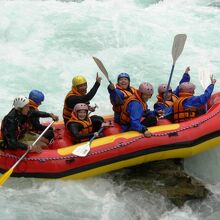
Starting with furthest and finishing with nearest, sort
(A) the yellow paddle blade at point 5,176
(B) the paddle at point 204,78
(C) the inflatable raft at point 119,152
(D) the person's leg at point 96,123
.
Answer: (B) the paddle at point 204,78 < (D) the person's leg at point 96,123 < (C) the inflatable raft at point 119,152 < (A) the yellow paddle blade at point 5,176

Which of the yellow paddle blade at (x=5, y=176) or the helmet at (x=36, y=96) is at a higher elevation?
the helmet at (x=36, y=96)

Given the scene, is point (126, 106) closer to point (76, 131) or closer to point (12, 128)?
point (76, 131)

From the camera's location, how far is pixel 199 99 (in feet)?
18.0

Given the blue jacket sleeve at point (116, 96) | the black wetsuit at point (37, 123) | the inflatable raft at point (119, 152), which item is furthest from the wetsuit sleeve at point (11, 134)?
the blue jacket sleeve at point (116, 96)

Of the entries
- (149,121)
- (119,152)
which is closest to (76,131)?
(119,152)

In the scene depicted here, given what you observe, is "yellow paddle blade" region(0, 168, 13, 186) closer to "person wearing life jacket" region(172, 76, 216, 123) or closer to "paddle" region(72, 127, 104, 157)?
"paddle" region(72, 127, 104, 157)

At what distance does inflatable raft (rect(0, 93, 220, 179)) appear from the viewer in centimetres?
517

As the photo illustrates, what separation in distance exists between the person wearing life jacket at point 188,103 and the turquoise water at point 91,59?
0.92 m

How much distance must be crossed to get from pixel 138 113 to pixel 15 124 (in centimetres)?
141

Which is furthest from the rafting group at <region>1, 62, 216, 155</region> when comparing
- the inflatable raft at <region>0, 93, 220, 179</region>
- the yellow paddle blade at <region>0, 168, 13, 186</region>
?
the yellow paddle blade at <region>0, 168, 13, 186</region>

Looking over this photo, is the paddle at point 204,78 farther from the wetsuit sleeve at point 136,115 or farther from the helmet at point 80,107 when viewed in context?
the helmet at point 80,107

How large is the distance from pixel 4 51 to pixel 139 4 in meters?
4.98

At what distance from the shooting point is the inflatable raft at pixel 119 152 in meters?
5.17

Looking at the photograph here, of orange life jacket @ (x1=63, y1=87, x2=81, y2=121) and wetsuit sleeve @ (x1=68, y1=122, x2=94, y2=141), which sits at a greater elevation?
orange life jacket @ (x1=63, y1=87, x2=81, y2=121)
